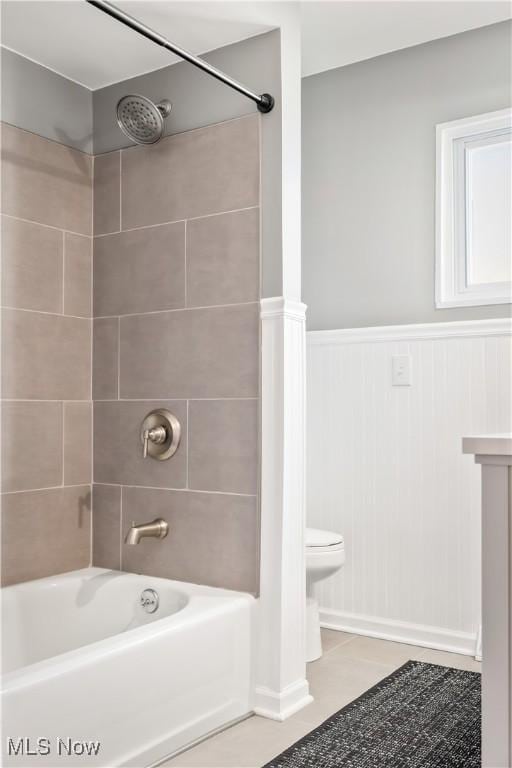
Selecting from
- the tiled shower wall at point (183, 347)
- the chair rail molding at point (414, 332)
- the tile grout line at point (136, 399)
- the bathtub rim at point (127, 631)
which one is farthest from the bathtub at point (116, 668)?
the chair rail molding at point (414, 332)

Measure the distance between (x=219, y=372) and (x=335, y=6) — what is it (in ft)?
4.72

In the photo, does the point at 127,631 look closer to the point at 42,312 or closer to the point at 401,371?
the point at 42,312

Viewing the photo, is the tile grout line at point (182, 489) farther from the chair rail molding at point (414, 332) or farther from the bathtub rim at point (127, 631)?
the chair rail molding at point (414, 332)

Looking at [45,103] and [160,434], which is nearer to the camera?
[160,434]

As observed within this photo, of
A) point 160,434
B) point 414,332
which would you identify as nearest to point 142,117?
point 160,434

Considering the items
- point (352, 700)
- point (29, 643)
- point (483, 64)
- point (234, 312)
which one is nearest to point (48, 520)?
point (29, 643)

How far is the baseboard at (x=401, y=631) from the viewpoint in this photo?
2881 mm

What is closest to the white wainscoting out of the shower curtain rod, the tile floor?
the tile floor

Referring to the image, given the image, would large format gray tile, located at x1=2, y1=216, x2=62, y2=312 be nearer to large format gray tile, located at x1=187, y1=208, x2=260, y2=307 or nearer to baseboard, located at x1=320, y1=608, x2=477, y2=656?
large format gray tile, located at x1=187, y1=208, x2=260, y2=307

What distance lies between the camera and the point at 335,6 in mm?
2656

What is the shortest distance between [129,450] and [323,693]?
3.71 feet

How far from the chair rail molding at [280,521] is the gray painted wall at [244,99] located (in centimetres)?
19

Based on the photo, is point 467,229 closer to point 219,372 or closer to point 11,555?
point 219,372

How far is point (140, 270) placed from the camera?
2.75 metres
